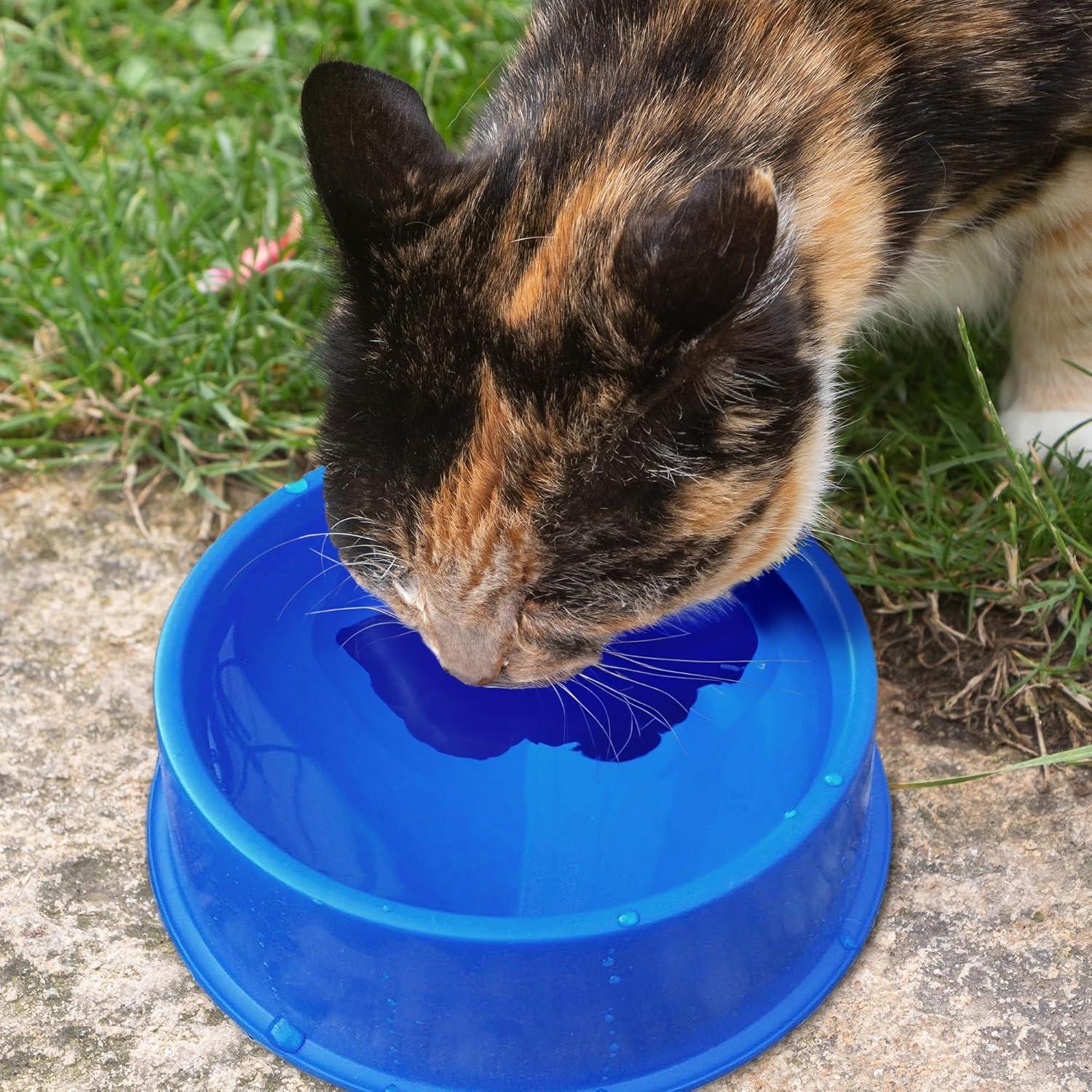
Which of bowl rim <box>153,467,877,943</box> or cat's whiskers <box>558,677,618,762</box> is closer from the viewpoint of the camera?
bowl rim <box>153,467,877,943</box>

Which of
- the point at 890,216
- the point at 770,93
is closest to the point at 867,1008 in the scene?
the point at 890,216

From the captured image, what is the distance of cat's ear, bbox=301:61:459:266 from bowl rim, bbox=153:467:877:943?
0.65m

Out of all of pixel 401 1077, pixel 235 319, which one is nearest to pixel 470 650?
pixel 401 1077

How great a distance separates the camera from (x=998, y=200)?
2.03 metres

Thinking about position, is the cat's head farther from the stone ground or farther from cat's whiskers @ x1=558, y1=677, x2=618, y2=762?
the stone ground

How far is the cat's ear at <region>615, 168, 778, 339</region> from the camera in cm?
122

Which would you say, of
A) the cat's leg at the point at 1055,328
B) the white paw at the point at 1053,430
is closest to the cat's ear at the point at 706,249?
the cat's leg at the point at 1055,328

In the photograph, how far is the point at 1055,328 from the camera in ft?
7.52

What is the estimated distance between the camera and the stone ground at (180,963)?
5.56 ft

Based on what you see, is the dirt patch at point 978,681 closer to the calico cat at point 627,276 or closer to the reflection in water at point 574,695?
the reflection in water at point 574,695

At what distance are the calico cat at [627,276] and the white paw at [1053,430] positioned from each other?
1.90 feet

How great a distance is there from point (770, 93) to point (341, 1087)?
142 cm

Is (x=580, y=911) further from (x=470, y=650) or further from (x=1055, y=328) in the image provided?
(x=1055, y=328)

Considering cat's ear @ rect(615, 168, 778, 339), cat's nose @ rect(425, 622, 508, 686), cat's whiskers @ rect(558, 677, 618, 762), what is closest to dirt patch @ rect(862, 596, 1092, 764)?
cat's whiskers @ rect(558, 677, 618, 762)
